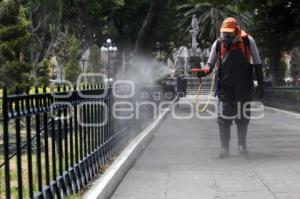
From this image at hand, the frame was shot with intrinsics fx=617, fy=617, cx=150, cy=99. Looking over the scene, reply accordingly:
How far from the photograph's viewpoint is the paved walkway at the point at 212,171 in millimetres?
6996

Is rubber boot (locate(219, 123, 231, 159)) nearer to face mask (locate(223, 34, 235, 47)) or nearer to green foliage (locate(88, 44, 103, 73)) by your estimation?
face mask (locate(223, 34, 235, 47))

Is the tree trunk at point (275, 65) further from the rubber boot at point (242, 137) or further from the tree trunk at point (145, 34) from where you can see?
the rubber boot at point (242, 137)

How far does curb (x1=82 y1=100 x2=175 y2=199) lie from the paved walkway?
3.8 inches

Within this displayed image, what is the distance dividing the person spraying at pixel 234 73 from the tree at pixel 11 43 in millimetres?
15157

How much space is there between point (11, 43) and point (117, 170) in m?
20.0

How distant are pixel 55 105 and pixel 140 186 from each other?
2.19 m

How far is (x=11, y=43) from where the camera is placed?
2656 cm

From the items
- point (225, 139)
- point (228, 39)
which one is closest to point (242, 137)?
point (225, 139)

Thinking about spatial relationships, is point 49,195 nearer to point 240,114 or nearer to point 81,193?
point 81,193

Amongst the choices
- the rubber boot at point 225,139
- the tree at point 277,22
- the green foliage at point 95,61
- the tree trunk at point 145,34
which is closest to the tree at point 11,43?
the tree trunk at point 145,34

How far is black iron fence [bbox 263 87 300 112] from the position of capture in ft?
69.9

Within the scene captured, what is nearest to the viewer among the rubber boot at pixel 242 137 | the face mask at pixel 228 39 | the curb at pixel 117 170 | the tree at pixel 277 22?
the curb at pixel 117 170

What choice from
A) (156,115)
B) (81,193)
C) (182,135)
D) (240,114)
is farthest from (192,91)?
(81,193)

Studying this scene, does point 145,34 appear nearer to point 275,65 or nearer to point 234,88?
point 234,88
